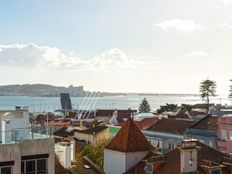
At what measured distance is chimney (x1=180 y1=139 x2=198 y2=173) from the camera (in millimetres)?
31422

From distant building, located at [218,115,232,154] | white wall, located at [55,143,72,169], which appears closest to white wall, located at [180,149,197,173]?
white wall, located at [55,143,72,169]

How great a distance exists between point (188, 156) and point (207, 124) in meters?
33.0

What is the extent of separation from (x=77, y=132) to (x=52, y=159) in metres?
55.1

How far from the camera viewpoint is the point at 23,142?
21781mm

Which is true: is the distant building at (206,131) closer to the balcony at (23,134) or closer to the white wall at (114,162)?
the white wall at (114,162)

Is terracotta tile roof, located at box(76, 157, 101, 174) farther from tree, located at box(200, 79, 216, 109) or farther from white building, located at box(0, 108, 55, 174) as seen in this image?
tree, located at box(200, 79, 216, 109)

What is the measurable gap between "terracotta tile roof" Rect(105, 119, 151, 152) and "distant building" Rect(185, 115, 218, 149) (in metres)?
23.1

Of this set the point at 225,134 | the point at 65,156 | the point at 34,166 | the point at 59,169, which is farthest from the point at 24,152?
the point at 225,134

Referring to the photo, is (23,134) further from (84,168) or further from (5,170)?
(84,168)

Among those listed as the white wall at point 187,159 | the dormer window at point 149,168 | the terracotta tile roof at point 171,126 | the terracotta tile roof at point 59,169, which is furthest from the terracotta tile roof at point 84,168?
the terracotta tile roof at point 171,126

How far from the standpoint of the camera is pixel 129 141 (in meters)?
38.7

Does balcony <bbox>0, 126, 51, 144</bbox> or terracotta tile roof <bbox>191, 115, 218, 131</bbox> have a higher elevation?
balcony <bbox>0, 126, 51, 144</bbox>

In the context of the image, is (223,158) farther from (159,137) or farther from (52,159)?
(159,137)

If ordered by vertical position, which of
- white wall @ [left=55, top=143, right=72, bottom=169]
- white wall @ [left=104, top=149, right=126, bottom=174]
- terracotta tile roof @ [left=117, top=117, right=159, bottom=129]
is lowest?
white wall @ [left=104, top=149, right=126, bottom=174]
